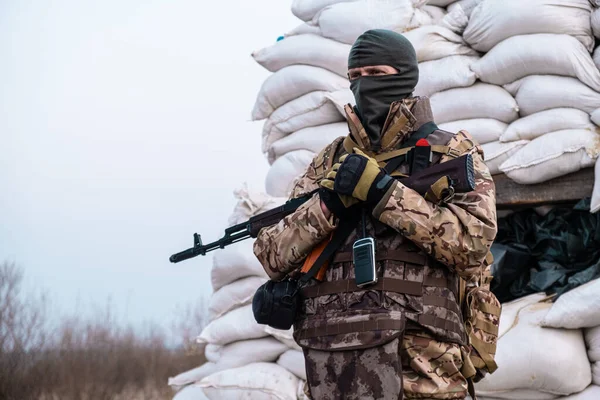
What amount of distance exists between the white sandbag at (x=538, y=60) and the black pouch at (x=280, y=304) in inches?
82.7

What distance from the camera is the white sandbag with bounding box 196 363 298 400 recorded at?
3.59 metres

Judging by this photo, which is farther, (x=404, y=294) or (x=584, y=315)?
(x=584, y=315)

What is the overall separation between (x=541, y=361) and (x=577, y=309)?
23 cm

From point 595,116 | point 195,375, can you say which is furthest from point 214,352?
point 595,116

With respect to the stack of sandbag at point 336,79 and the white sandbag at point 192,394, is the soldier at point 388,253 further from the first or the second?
the white sandbag at point 192,394

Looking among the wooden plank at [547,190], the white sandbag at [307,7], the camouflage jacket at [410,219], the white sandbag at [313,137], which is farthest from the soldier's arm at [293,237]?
the white sandbag at [307,7]

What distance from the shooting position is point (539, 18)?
11.8 ft

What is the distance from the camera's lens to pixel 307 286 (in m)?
1.88

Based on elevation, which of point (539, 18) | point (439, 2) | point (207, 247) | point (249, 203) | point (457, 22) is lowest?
point (207, 247)

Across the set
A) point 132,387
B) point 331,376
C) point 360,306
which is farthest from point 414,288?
point 132,387

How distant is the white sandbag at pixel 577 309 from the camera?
10.1ft

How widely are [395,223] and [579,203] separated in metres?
1.95

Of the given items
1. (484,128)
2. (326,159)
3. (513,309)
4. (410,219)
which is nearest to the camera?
(410,219)

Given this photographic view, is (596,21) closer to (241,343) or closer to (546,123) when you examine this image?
(546,123)
